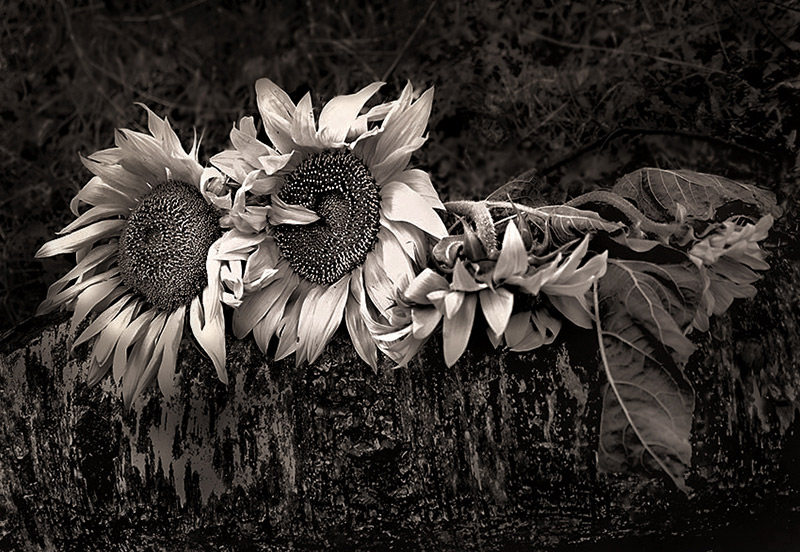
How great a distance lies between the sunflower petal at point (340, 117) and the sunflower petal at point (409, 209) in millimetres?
47

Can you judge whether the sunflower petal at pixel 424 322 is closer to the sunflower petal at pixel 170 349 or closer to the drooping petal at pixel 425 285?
the drooping petal at pixel 425 285

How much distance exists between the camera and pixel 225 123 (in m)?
1.09

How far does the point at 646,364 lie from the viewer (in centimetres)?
58

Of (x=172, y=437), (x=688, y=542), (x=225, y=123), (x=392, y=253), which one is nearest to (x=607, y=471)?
(x=688, y=542)

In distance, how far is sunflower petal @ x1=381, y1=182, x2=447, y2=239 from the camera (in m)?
0.61

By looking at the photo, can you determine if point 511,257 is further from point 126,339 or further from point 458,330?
point 126,339

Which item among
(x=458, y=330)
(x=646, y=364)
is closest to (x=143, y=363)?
(x=458, y=330)

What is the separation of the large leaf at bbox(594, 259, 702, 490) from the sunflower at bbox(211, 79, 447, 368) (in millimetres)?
129

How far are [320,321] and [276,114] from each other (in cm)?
14

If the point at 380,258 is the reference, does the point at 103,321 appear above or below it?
below

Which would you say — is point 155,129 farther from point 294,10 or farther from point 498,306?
point 294,10

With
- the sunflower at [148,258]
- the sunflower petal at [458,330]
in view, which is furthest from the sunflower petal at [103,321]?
the sunflower petal at [458,330]

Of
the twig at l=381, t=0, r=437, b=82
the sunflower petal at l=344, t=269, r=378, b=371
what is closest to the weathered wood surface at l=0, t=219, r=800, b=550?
the sunflower petal at l=344, t=269, r=378, b=371

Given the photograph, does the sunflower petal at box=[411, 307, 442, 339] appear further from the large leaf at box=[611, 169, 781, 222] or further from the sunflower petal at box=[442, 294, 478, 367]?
the large leaf at box=[611, 169, 781, 222]
